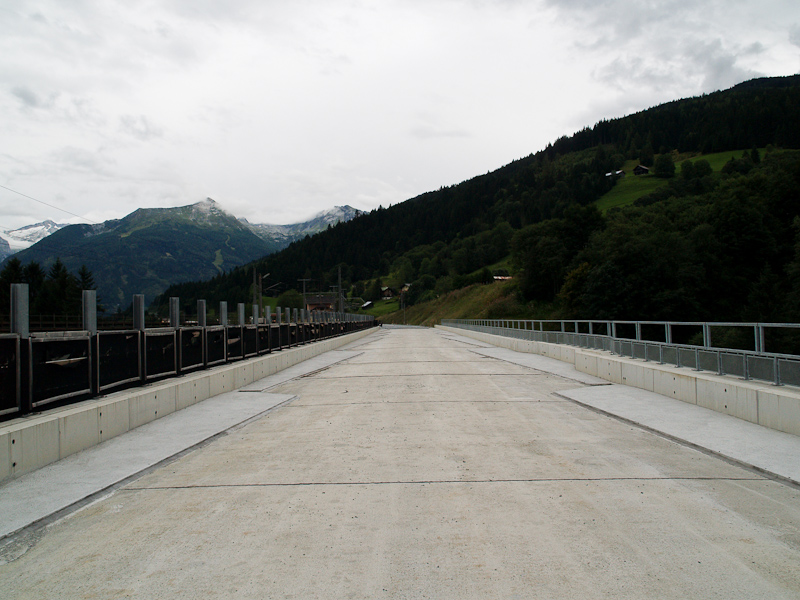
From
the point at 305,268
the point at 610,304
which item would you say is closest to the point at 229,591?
the point at 610,304

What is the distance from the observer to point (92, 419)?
8.52 meters

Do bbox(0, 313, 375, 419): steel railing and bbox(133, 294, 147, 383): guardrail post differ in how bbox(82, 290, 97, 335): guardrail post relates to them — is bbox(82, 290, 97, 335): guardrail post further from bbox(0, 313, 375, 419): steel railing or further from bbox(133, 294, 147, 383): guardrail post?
bbox(133, 294, 147, 383): guardrail post

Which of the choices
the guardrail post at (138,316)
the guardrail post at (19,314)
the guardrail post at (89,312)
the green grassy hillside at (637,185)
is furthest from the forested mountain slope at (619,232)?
the guardrail post at (19,314)

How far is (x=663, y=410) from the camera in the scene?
10977 millimetres

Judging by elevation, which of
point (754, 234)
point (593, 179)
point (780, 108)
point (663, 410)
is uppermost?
point (780, 108)

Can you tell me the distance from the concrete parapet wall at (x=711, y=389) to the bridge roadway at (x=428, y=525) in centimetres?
178

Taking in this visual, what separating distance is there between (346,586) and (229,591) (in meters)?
0.77

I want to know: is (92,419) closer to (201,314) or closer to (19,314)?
(19,314)

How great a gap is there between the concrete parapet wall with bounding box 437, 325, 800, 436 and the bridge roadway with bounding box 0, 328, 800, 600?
1785 mm

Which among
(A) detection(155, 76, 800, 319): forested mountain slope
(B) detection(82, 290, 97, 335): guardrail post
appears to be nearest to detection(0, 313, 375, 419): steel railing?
(B) detection(82, 290, 97, 335): guardrail post

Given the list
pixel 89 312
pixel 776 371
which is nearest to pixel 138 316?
pixel 89 312

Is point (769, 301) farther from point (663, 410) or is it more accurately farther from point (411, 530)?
point (411, 530)

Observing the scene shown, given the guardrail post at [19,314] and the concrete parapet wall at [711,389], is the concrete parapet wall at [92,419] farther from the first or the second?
the concrete parapet wall at [711,389]

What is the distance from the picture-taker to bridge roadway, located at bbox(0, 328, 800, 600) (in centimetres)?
403
